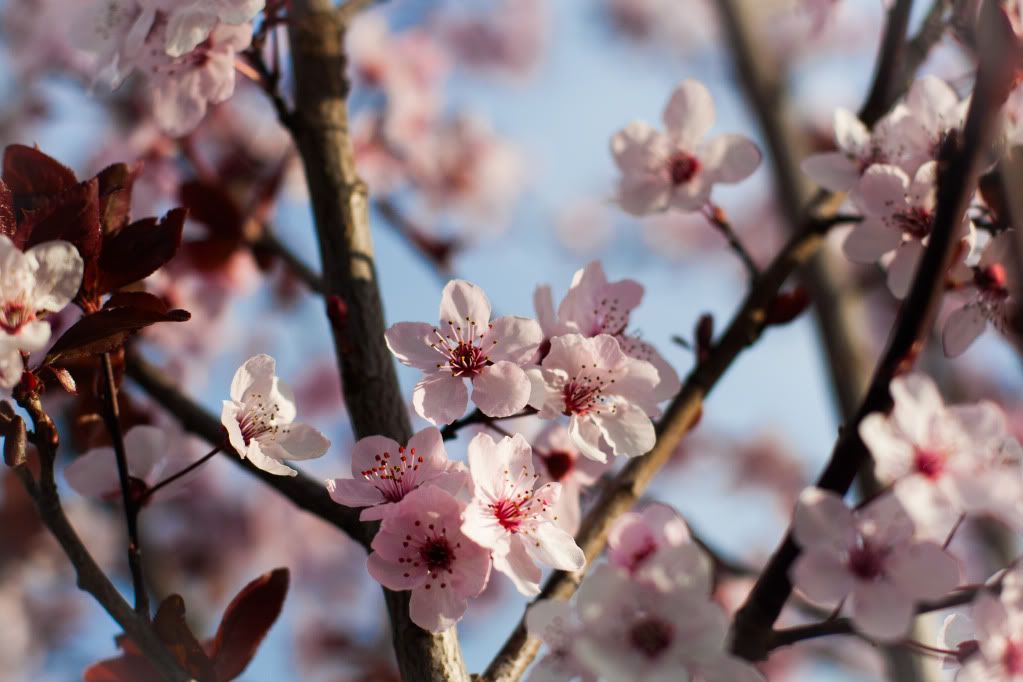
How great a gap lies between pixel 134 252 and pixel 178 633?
39 centimetres

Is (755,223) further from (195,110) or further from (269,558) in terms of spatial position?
(195,110)

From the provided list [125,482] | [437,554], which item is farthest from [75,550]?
[437,554]

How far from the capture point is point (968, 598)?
790 mm

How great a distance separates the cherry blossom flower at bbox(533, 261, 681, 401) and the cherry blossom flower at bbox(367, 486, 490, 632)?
24 cm

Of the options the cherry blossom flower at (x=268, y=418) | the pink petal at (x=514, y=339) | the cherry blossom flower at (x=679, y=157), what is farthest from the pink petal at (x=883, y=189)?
the cherry blossom flower at (x=268, y=418)

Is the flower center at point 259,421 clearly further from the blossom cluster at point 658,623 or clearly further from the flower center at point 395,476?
the blossom cluster at point 658,623

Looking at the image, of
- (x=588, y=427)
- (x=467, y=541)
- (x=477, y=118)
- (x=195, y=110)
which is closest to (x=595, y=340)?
(x=588, y=427)

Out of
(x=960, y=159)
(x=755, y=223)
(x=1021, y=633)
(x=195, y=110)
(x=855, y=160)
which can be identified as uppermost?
(x=195, y=110)

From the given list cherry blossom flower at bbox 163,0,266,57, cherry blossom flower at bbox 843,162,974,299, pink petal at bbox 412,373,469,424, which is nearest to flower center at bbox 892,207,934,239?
cherry blossom flower at bbox 843,162,974,299

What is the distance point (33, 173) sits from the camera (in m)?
0.92

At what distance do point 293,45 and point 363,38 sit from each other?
166 centimetres

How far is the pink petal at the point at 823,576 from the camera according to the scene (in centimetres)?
75

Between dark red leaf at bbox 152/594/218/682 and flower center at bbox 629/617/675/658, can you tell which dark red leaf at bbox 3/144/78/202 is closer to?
dark red leaf at bbox 152/594/218/682

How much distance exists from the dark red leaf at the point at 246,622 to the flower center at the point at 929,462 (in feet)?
2.18
